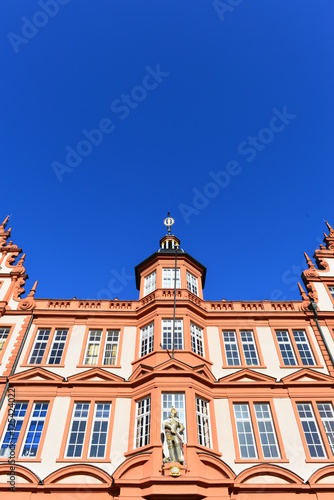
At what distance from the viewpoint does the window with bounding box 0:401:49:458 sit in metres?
18.2

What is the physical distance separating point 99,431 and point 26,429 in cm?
342

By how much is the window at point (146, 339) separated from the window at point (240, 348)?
165 inches

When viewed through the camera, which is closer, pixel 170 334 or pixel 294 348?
pixel 170 334

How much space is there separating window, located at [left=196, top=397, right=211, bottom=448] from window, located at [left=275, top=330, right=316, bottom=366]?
5.30m

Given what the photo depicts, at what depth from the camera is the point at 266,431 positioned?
62.5 feet

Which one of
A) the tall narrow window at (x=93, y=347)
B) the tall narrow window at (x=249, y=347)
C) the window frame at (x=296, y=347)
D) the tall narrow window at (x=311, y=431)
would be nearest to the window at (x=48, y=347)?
the tall narrow window at (x=93, y=347)

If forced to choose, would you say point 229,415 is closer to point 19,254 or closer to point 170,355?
point 170,355

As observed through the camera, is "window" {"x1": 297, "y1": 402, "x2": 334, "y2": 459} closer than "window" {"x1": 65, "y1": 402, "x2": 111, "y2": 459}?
No

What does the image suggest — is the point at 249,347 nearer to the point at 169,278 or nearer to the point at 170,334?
the point at 170,334

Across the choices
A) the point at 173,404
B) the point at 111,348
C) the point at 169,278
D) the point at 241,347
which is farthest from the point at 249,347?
the point at 111,348

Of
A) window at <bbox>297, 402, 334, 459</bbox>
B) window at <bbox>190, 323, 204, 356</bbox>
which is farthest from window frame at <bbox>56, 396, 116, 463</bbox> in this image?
window at <bbox>297, 402, 334, 459</bbox>

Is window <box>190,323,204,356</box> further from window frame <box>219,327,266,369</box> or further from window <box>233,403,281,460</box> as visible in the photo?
window <box>233,403,281,460</box>

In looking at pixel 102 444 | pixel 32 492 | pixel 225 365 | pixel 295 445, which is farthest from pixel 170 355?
→ pixel 32 492

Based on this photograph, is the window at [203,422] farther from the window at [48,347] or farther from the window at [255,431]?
the window at [48,347]
